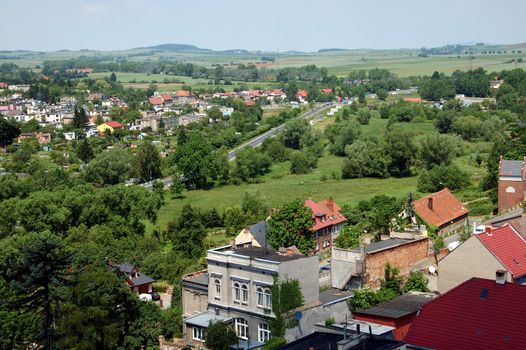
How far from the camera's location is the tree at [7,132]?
111 metres

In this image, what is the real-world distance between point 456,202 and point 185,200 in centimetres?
3183

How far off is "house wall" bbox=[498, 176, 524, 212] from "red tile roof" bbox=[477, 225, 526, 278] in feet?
57.5

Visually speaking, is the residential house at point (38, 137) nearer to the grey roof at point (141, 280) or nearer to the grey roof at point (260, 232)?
the grey roof at point (260, 232)

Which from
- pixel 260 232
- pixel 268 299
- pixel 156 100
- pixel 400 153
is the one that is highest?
pixel 268 299

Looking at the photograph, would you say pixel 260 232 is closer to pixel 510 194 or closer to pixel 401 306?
pixel 510 194

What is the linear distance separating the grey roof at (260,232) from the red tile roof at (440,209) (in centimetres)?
880

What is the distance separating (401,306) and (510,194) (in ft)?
76.2

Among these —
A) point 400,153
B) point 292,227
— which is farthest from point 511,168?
point 400,153

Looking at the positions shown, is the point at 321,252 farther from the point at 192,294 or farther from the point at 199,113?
the point at 199,113

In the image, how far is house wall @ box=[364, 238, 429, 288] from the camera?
34.4m

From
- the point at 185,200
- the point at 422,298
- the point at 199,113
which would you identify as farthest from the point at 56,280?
the point at 199,113

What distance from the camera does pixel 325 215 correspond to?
2058 inches

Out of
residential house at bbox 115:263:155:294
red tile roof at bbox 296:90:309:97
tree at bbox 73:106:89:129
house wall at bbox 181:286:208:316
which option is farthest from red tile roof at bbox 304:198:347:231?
red tile roof at bbox 296:90:309:97

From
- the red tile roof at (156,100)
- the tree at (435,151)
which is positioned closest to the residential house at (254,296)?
the tree at (435,151)
